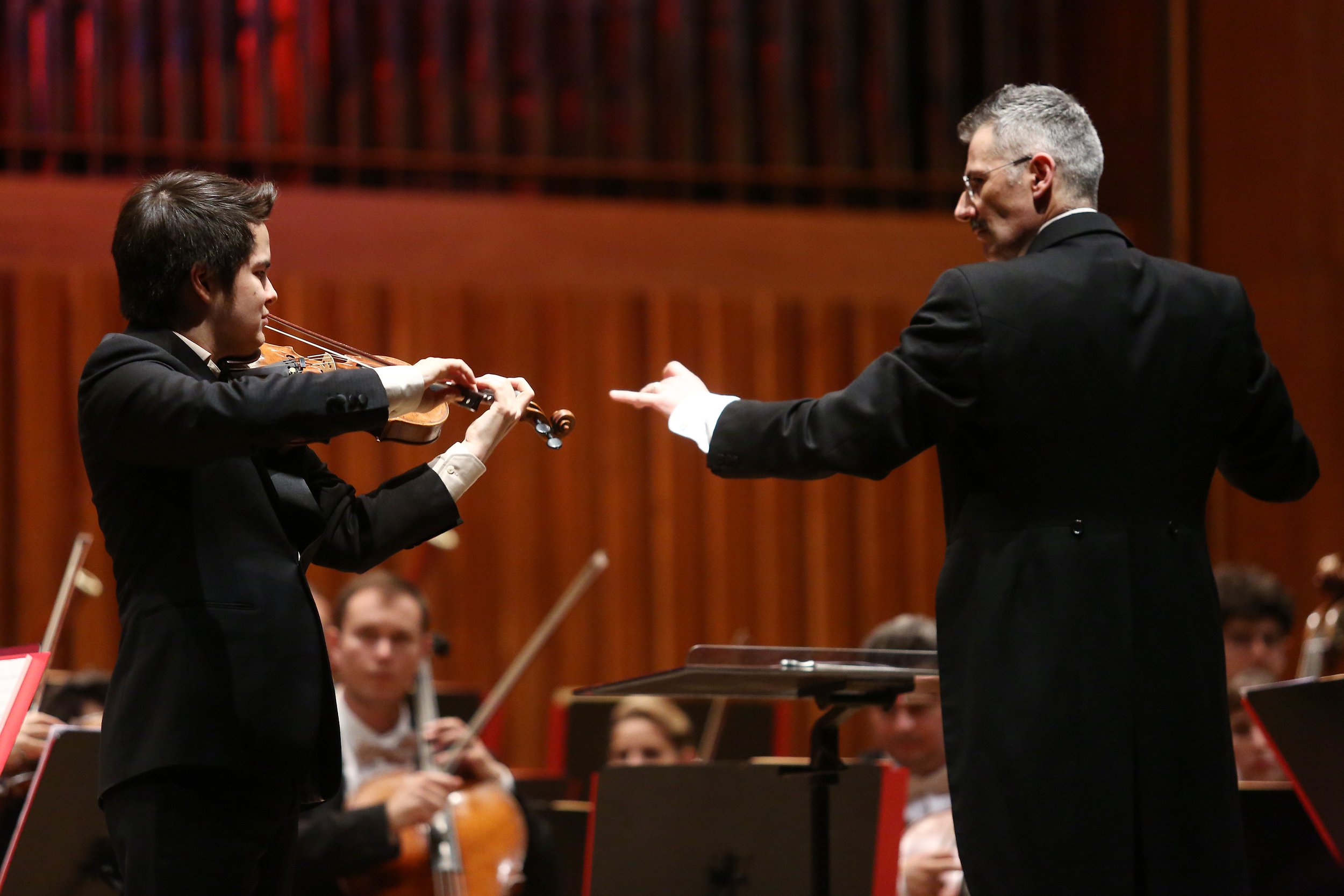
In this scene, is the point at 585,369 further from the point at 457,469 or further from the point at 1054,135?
the point at 1054,135

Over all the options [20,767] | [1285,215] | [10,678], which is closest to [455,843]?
[20,767]

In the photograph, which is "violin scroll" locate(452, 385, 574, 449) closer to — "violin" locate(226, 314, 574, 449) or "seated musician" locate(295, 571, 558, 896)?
"violin" locate(226, 314, 574, 449)

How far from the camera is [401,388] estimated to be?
76.6 inches

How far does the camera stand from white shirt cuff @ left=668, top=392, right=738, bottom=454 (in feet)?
6.87

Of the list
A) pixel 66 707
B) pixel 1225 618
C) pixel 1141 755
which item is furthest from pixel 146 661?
pixel 1225 618

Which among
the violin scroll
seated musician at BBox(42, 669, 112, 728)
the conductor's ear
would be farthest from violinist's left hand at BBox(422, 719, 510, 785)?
the conductor's ear

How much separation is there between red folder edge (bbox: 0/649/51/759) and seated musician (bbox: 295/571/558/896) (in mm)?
1316

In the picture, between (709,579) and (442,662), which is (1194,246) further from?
(442,662)

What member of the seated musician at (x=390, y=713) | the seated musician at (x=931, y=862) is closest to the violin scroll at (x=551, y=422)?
the seated musician at (x=931, y=862)

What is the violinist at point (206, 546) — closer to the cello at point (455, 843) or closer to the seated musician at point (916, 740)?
the cello at point (455, 843)

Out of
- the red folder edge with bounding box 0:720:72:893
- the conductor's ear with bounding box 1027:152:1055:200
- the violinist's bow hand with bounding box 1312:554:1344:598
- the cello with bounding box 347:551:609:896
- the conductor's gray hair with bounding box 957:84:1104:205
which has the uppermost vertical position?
the conductor's gray hair with bounding box 957:84:1104:205

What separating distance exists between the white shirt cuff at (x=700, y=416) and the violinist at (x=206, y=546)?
0.31 meters

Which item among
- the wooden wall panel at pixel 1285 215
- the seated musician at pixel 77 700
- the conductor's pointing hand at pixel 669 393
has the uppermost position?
the wooden wall panel at pixel 1285 215

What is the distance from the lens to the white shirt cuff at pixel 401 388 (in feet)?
6.34
